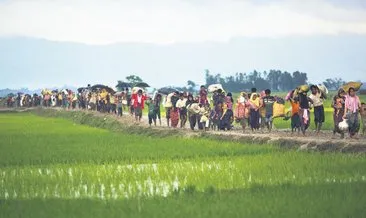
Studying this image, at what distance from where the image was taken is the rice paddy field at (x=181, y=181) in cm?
699

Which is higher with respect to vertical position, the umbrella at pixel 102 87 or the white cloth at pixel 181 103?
the umbrella at pixel 102 87

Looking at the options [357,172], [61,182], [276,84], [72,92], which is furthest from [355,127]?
[276,84]

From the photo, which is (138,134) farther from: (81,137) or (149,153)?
(149,153)

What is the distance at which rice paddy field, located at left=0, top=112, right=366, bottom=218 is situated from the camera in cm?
699

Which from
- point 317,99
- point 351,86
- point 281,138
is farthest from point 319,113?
point 281,138

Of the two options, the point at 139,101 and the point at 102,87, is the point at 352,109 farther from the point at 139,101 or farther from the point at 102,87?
the point at 102,87

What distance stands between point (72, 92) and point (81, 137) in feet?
67.8

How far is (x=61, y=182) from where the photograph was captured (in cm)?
953

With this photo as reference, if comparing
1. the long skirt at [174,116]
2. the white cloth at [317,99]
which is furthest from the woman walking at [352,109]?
the long skirt at [174,116]

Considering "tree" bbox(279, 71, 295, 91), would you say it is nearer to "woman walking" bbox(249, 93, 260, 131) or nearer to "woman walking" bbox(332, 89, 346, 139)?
"woman walking" bbox(249, 93, 260, 131)

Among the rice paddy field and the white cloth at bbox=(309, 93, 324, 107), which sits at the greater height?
the white cloth at bbox=(309, 93, 324, 107)

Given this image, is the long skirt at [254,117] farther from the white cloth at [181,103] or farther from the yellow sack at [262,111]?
the white cloth at [181,103]

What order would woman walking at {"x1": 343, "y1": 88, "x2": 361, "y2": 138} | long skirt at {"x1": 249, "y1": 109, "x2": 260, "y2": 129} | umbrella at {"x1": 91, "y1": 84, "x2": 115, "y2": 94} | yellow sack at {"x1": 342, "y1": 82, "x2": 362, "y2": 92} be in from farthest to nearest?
umbrella at {"x1": 91, "y1": 84, "x2": 115, "y2": 94}, long skirt at {"x1": 249, "y1": 109, "x2": 260, "y2": 129}, yellow sack at {"x1": 342, "y1": 82, "x2": 362, "y2": 92}, woman walking at {"x1": 343, "y1": 88, "x2": 361, "y2": 138}

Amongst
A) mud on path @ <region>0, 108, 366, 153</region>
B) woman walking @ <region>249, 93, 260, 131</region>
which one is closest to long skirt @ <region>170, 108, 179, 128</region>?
mud on path @ <region>0, 108, 366, 153</region>
